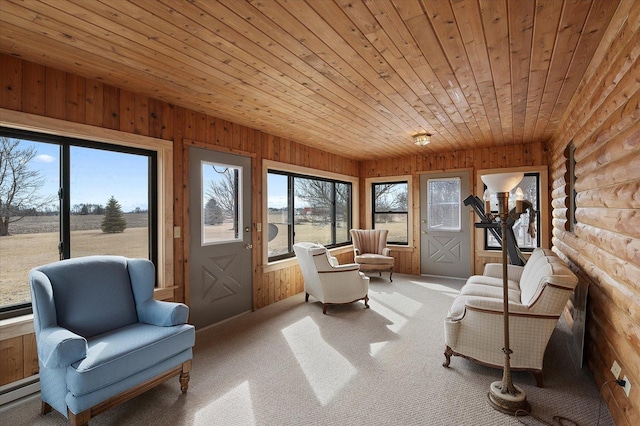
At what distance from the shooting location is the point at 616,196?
1933mm

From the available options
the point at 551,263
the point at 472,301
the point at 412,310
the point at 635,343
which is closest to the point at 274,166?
the point at 412,310

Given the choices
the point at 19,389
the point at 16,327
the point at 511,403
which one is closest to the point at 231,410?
the point at 19,389

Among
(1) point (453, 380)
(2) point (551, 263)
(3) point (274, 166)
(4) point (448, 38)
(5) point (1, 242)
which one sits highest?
(4) point (448, 38)

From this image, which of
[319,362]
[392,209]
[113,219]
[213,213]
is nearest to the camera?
[319,362]

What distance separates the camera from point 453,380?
2.44 meters

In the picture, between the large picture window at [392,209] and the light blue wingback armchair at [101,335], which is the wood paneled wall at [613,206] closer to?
the light blue wingback armchair at [101,335]

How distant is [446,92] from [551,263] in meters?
1.80

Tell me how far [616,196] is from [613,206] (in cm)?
10

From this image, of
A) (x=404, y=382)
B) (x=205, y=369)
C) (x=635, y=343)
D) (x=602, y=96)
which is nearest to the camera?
(x=635, y=343)

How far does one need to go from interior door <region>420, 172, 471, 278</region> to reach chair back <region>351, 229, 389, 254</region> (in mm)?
828

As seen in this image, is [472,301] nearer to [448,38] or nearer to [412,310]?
[412,310]

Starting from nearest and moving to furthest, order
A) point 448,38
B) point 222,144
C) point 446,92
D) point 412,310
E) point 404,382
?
point 448,38, point 404,382, point 446,92, point 222,144, point 412,310

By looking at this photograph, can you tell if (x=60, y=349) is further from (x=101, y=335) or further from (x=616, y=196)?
(x=616, y=196)

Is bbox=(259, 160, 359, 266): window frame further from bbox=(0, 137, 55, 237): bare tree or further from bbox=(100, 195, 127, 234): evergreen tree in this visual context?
bbox=(0, 137, 55, 237): bare tree
